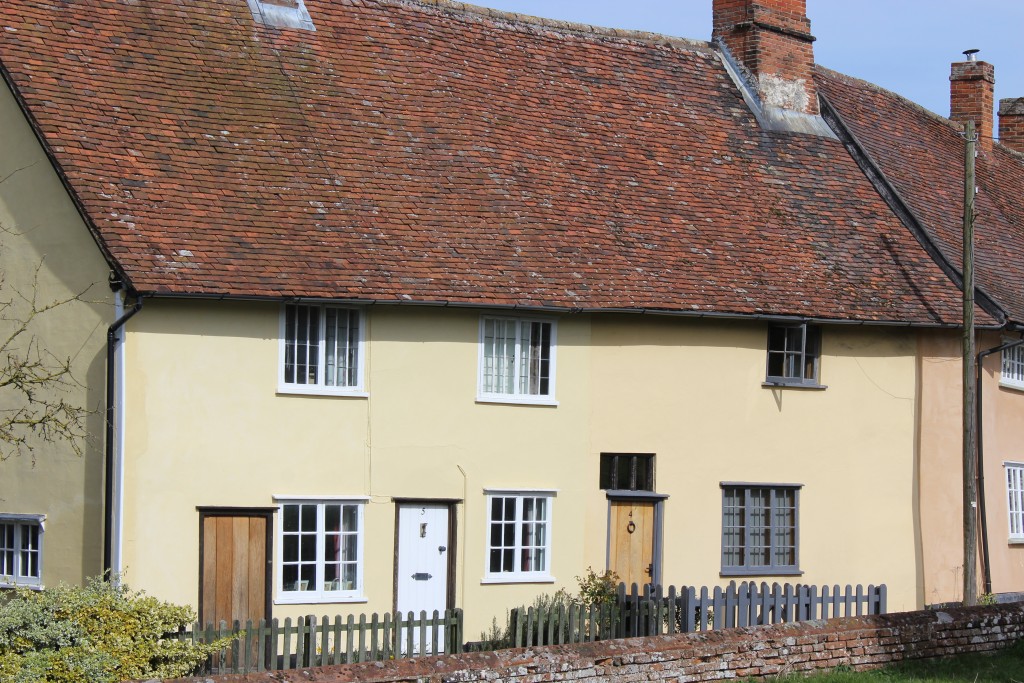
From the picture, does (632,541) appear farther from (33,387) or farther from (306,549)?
(33,387)

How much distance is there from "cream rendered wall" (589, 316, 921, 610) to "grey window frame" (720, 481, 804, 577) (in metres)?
0.10

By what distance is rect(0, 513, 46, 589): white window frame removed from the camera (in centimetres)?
1942

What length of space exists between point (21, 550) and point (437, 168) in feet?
27.8

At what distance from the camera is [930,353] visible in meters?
24.2

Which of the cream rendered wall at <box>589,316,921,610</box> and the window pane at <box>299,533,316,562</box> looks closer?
the window pane at <box>299,533,316,562</box>

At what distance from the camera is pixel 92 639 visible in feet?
51.1

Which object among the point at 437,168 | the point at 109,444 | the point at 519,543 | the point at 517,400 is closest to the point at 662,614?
the point at 519,543

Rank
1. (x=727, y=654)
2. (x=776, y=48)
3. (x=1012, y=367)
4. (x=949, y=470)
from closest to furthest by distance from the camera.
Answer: (x=727, y=654) → (x=949, y=470) → (x=1012, y=367) → (x=776, y=48)

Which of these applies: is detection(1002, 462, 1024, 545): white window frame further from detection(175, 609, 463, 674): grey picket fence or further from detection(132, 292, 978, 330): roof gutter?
detection(175, 609, 463, 674): grey picket fence

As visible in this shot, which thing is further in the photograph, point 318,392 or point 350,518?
point 350,518

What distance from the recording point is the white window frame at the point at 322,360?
1991cm

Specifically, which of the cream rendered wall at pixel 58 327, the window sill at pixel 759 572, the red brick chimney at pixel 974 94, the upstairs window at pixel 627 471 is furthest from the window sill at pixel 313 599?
the red brick chimney at pixel 974 94

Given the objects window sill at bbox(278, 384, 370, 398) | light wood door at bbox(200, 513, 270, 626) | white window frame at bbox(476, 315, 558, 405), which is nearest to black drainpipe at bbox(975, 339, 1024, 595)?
white window frame at bbox(476, 315, 558, 405)

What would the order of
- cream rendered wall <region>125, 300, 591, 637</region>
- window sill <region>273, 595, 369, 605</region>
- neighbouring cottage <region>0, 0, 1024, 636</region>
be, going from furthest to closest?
window sill <region>273, 595, 369, 605</region> → neighbouring cottage <region>0, 0, 1024, 636</region> → cream rendered wall <region>125, 300, 591, 637</region>
